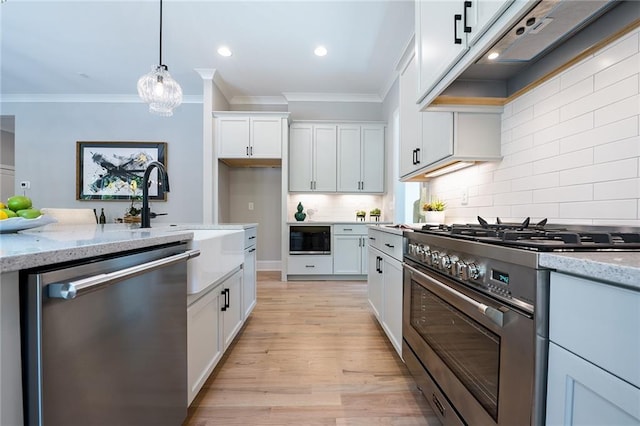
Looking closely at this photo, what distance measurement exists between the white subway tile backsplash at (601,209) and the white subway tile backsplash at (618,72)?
463 mm

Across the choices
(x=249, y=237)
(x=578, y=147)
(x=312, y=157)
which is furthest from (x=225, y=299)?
(x=312, y=157)

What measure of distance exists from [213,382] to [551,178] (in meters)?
2.15

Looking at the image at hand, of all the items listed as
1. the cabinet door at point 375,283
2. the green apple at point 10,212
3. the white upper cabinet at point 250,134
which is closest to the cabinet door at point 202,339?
the green apple at point 10,212

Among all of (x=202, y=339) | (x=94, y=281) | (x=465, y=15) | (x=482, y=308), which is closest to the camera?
(x=94, y=281)

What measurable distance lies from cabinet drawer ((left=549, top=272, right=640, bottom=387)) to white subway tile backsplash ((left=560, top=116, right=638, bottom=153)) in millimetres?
821

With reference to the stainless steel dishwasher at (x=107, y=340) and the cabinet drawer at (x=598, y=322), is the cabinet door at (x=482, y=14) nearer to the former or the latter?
the cabinet drawer at (x=598, y=322)

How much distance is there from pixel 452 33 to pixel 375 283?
1846mm

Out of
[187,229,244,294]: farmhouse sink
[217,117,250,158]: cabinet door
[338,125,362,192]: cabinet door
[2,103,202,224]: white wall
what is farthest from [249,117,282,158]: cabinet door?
[187,229,244,294]: farmhouse sink

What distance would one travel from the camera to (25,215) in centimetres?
95

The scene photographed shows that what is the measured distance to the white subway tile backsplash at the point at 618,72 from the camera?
0.98 meters

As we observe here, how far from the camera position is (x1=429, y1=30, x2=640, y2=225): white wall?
1.01 metres

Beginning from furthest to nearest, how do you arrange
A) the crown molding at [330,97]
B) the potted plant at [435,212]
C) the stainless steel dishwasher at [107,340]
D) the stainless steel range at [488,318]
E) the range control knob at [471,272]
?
1. the crown molding at [330,97]
2. the potted plant at [435,212]
3. the range control knob at [471,272]
4. the stainless steel range at [488,318]
5. the stainless steel dishwasher at [107,340]

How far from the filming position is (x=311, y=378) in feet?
5.50

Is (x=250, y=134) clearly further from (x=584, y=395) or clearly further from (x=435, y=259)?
(x=584, y=395)
